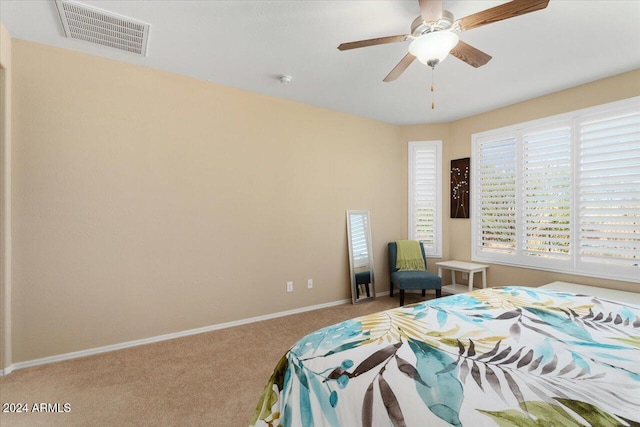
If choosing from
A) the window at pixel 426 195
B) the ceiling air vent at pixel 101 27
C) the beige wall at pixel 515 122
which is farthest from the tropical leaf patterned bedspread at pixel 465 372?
the window at pixel 426 195

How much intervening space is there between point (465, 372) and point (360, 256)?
3.15 meters

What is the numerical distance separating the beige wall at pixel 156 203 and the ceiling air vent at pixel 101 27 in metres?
0.36

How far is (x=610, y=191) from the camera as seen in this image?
117 inches

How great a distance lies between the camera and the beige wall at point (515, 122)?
299 centimetres

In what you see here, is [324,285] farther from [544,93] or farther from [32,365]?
[544,93]

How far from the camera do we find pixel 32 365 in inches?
96.3

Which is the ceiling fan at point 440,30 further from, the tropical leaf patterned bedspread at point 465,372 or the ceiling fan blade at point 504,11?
the tropical leaf patterned bedspread at point 465,372

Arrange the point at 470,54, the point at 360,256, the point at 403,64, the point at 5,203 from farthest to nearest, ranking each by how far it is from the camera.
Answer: the point at 360,256
the point at 5,203
the point at 403,64
the point at 470,54

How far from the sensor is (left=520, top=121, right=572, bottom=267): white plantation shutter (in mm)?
3314

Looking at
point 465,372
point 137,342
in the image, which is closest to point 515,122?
point 465,372

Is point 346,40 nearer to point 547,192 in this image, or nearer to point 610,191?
point 547,192

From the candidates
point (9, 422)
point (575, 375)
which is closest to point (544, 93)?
point (575, 375)

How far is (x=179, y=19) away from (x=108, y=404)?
273 centimetres

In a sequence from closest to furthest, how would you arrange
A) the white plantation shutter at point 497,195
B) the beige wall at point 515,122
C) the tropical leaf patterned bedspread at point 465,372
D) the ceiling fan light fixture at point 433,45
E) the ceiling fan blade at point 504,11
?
the tropical leaf patterned bedspread at point 465,372, the ceiling fan blade at point 504,11, the ceiling fan light fixture at point 433,45, the beige wall at point 515,122, the white plantation shutter at point 497,195
